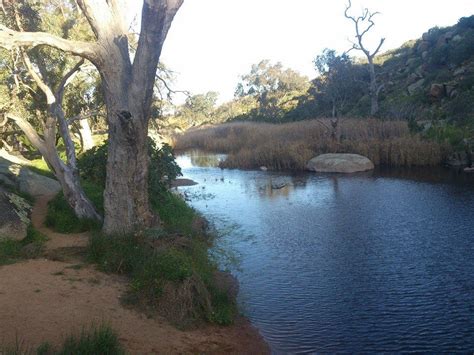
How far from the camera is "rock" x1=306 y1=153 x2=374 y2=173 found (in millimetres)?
24375

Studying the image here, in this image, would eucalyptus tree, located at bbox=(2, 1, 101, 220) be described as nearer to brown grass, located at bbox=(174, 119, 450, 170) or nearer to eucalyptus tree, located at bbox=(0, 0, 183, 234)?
eucalyptus tree, located at bbox=(0, 0, 183, 234)

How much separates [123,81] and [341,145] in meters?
20.9

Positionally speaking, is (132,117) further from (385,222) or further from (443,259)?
(385,222)

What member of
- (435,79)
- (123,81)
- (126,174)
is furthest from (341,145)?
(123,81)

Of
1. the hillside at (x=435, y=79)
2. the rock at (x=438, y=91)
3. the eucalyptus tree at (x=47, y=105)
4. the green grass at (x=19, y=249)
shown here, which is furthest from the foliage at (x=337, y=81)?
the green grass at (x=19, y=249)

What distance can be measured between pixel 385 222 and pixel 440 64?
102ft

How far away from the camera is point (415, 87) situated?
126 ft

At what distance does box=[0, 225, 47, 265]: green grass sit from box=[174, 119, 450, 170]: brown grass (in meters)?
19.3

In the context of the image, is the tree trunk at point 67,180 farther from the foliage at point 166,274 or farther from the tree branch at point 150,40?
the tree branch at point 150,40

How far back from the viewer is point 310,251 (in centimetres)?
1099

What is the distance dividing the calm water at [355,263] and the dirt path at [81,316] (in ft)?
3.02

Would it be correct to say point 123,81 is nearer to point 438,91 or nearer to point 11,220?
point 11,220

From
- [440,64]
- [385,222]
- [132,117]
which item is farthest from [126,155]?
[440,64]

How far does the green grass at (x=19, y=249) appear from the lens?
8.26m
